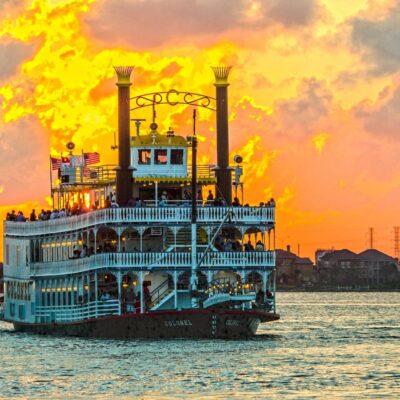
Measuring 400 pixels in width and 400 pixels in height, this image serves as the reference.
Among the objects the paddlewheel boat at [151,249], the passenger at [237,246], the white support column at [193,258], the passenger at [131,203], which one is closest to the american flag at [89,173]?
the paddlewheel boat at [151,249]

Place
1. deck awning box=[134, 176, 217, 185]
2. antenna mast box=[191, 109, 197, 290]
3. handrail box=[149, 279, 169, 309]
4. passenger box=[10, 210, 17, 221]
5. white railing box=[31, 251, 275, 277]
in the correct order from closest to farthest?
antenna mast box=[191, 109, 197, 290]
white railing box=[31, 251, 275, 277]
handrail box=[149, 279, 169, 309]
deck awning box=[134, 176, 217, 185]
passenger box=[10, 210, 17, 221]

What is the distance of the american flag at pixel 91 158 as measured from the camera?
99938mm

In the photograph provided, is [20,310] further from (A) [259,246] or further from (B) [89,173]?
(A) [259,246]

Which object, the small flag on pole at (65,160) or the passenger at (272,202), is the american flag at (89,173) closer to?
the small flag on pole at (65,160)

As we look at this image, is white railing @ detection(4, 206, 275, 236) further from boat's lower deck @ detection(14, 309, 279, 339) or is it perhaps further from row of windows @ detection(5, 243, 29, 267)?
row of windows @ detection(5, 243, 29, 267)

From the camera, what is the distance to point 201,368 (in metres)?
74.8

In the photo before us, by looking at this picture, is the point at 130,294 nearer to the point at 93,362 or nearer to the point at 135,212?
A: the point at 135,212

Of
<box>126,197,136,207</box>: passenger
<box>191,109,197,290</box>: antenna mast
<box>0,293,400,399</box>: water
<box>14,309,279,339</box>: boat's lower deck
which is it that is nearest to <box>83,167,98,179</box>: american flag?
<box>0,293,400,399</box>: water

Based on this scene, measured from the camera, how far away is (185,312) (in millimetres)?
84688

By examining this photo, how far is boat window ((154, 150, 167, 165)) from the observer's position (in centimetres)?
9512

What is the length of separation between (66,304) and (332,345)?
13.0 m

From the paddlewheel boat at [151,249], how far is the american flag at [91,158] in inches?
3.0

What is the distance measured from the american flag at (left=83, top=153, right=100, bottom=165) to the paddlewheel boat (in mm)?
76

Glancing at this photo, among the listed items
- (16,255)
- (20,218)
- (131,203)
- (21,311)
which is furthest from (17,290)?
(131,203)
